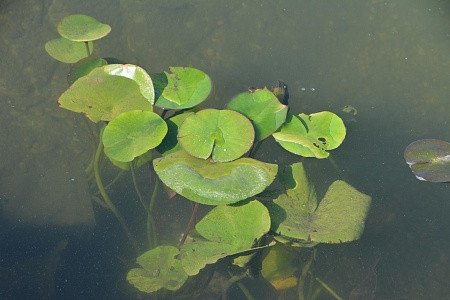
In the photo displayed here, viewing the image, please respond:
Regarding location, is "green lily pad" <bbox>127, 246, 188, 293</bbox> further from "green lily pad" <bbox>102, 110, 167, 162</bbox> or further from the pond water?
"green lily pad" <bbox>102, 110, 167, 162</bbox>

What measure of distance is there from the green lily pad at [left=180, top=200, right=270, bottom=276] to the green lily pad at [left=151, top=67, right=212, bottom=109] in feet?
1.28

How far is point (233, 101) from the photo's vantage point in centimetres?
168

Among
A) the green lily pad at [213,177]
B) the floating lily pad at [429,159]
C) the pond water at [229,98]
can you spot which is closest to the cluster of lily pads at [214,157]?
the green lily pad at [213,177]

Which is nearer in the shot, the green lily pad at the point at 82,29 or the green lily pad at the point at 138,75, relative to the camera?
the green lily pad at the point at 138,75

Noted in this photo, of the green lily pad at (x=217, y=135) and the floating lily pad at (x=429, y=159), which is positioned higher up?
the green lily pad at (x=217, y=135)

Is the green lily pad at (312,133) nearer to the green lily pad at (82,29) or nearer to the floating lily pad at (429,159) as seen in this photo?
the floating lily pad at (429,159)

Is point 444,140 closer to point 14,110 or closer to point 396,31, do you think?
point 396,31

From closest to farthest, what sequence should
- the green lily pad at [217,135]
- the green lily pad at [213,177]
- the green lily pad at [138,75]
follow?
the green lily pad at [213,177] < the green lily pad at [217,135] < the green lily pad at [138,75]

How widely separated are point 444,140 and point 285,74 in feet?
2.03

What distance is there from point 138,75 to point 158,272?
641 millimetres

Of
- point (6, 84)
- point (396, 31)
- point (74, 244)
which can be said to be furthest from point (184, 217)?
point (396, 31)

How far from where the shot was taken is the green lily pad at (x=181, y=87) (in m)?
1.69

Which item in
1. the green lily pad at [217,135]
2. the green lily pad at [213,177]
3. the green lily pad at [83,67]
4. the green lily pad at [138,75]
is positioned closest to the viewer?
the green lily pad at [213,177]

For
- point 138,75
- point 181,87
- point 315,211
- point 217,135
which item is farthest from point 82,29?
point 315,211
